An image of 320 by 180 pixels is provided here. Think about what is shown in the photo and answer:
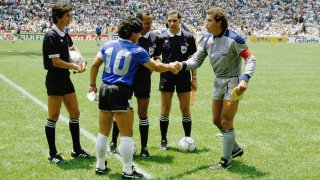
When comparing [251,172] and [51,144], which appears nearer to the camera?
[251,172]

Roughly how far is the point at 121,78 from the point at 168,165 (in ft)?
5.62

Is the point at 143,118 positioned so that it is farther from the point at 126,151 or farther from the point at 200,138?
the point at 200,138

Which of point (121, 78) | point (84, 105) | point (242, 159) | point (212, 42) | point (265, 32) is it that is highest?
point (212, 42)

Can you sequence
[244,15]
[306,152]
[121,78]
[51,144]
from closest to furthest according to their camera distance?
[121,78], [51,144], [306,152], [244,15]

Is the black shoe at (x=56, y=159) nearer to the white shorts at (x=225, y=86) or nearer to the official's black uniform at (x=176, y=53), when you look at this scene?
the official's black uniform at (x=176, y=53)

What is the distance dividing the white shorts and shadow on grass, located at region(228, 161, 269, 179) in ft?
3.52

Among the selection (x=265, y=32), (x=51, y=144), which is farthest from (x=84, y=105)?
(x=265, y=32)

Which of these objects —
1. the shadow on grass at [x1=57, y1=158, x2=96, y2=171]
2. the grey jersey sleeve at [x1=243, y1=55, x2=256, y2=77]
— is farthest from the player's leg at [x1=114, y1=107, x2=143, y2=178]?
the grey jersey sleeve at [x1=243, y1=55, x2=256, y2=77]

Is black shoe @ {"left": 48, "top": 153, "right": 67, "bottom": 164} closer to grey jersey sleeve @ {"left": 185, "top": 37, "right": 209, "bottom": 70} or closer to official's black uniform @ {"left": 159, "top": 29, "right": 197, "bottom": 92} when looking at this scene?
official's black uniform @ {"left": 159, "top": 29, "right": 197, "bottom": 92}

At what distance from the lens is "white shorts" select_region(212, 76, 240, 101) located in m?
7.00

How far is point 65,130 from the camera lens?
961 cm

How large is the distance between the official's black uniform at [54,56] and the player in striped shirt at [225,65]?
5.98ft

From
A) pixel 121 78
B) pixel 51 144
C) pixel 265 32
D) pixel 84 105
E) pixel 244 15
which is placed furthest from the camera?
pixel 244 15

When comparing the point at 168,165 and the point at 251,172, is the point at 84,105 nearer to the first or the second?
the point at 168,165
